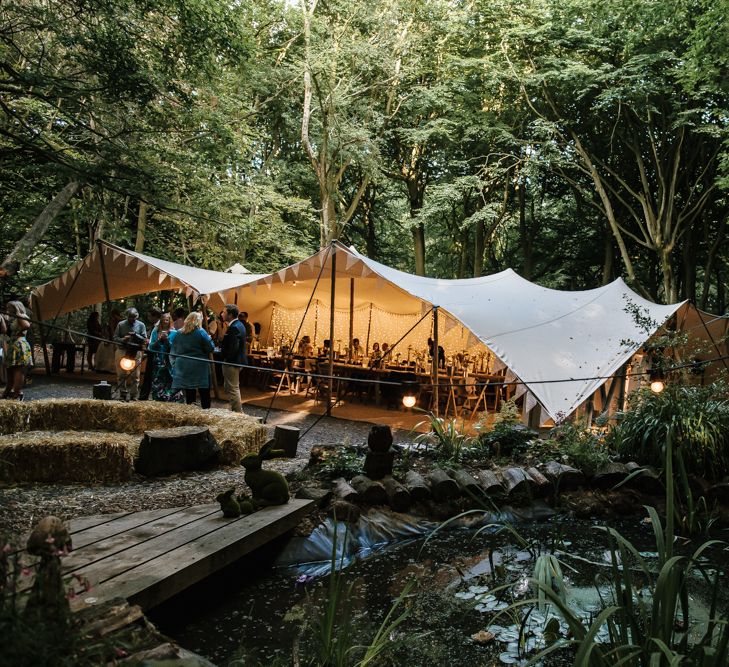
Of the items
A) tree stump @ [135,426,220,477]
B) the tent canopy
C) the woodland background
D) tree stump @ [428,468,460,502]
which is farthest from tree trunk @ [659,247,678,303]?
tree stump @ [135,426,220,477]

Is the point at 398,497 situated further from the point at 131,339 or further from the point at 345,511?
the point at 131,339

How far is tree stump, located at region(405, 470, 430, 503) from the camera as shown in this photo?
4969 mm

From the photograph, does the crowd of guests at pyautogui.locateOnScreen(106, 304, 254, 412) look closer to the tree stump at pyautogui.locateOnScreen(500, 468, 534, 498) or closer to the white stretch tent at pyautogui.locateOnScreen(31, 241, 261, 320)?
the white stretch tent at pyautogui.locateOnScreen(31, 241, 261, 320)

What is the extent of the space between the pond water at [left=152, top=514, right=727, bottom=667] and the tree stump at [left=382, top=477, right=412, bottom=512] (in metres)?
0.13

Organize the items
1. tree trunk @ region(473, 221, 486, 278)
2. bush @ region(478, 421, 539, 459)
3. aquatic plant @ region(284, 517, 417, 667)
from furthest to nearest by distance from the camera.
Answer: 1. tree trunk @ region(473, 221, 486, 278)
2. bush @ region(478, 421, 539, 459)
3. aquatic plant @ region(284, 517, 417, 667)

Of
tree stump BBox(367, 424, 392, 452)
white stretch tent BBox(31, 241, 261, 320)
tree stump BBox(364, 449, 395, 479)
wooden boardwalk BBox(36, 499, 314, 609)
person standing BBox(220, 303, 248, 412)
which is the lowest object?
wooden boardwalk BBox(36, 499, 314, 609)

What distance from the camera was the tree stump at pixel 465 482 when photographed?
509 centimetres

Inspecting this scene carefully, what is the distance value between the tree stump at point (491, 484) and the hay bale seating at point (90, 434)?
2.23m

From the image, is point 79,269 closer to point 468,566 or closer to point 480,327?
point 480,327

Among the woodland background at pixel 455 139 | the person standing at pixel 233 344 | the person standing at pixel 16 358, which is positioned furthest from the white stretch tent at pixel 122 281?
the person standing at pixel 233 344

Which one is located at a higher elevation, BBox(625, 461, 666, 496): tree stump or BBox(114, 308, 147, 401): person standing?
BBox(114, 308, 147, 401): person standing

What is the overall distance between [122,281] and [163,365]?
511 cm

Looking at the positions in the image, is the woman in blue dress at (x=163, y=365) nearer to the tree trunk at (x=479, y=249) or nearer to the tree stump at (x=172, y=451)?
the tree stump at (x=172, y=451)

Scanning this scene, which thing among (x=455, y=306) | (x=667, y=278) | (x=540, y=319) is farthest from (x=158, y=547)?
(x=667, y=278)
